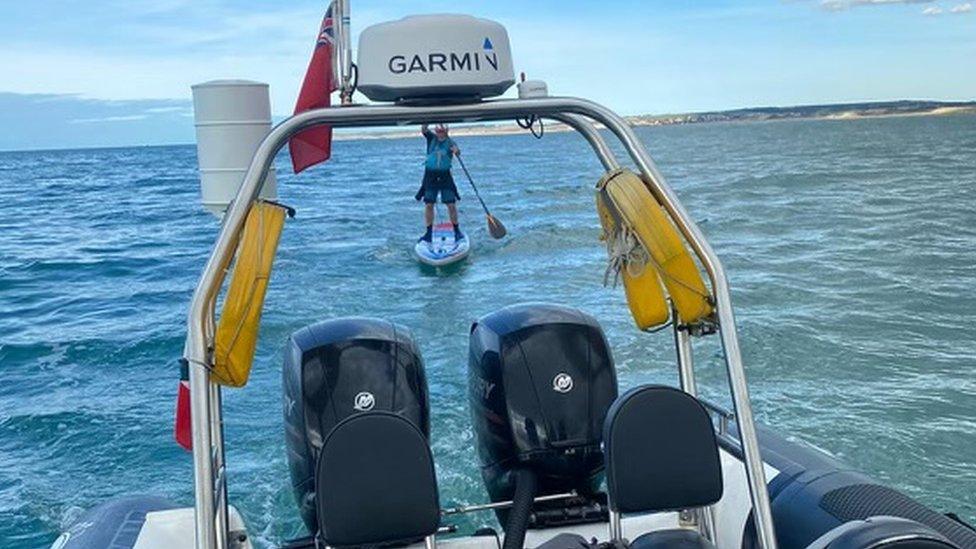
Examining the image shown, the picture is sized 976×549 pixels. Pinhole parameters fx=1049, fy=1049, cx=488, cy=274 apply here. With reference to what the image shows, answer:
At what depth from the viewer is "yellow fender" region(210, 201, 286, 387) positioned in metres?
2.30

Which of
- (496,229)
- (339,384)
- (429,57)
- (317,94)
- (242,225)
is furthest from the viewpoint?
(496,229)

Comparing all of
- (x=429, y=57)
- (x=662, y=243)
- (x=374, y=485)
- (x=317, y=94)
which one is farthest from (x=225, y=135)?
(x=662, y=243)

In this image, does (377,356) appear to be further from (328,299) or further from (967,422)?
(328,299)

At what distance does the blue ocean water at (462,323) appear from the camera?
560cm

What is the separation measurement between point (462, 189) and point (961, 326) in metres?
13.8

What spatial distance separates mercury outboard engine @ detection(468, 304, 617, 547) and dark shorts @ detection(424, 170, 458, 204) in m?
8.18

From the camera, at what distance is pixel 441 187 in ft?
38.7

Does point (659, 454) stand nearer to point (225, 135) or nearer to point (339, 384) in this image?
point (339, 384)

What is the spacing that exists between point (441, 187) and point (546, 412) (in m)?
8.70

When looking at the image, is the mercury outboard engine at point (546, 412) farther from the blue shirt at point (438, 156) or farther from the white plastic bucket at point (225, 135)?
the blue shirt at point (438, 156)

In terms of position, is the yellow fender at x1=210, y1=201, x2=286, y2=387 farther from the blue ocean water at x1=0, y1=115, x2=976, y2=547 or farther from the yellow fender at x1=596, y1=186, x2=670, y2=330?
the blue ocean water at x1=0, y1=115, x2=976, y2=547

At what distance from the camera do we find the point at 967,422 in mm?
6008

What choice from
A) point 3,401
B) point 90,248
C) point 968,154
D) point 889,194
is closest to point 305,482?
point 3,401

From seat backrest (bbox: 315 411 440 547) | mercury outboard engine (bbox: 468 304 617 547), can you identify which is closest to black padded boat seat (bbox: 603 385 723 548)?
seat backrest (bbox: 315 411 440 547)
